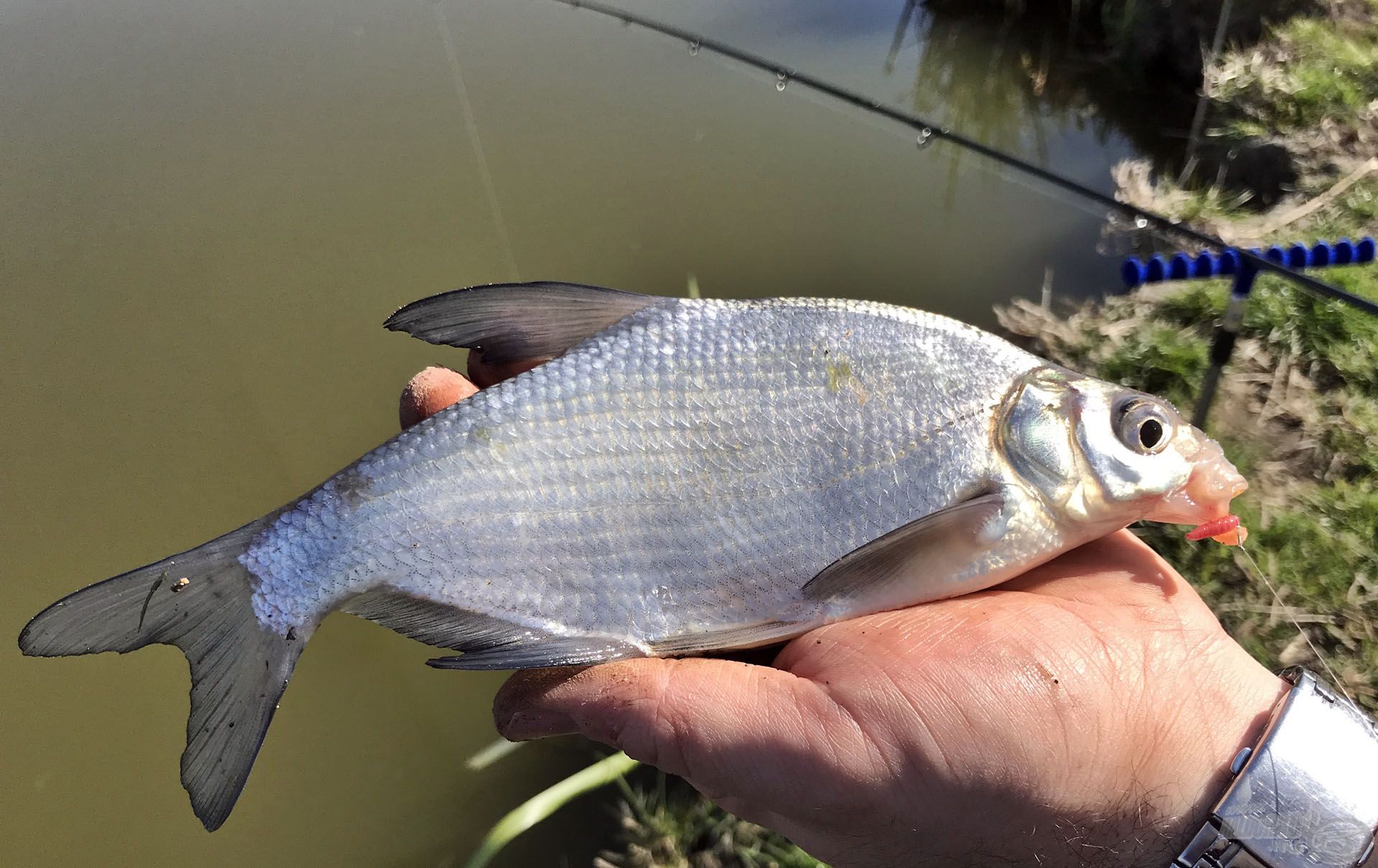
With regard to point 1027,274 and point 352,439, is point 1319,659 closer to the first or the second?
point 1027,274

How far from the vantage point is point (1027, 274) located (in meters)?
4.37

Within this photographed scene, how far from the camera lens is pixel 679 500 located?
1.79 m

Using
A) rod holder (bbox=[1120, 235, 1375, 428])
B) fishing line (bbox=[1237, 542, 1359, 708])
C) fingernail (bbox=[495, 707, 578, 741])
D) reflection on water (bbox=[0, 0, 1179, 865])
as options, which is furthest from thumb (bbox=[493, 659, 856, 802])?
fishing line (bbox=[1237, 542, 1359, 708])

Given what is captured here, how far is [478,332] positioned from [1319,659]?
3.12 metres

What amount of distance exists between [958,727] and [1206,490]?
0.89 m

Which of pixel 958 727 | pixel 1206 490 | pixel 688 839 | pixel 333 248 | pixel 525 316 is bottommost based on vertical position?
pixel 688 839

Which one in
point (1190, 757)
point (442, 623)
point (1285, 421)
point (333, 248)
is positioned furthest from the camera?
point (333, 248)

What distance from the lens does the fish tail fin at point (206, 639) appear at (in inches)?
62.2

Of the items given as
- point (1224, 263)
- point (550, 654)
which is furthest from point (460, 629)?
point (1224, 263)

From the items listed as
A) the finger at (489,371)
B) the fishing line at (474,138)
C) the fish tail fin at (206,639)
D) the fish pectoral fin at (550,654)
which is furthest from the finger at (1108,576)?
the fishing line at (474,138)

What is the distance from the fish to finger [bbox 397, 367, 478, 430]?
723mm

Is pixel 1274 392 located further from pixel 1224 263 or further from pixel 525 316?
pixel 525 316

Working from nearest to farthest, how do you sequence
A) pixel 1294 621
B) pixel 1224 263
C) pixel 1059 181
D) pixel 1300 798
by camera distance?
1. pixel 1300 798
2. pixel 1224 263
3. pixel 1294 621
4. pixel 1059 181

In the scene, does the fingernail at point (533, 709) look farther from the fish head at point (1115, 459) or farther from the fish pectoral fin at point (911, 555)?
the fish head at point (1115, 459)
